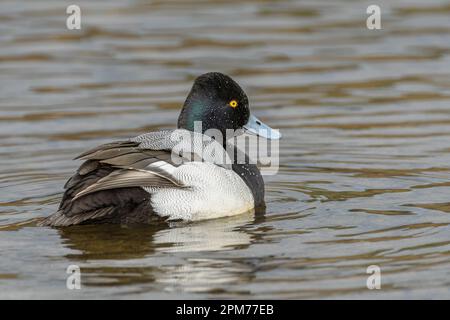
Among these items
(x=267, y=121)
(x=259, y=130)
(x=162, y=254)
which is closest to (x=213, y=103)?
(x=259, y=130)

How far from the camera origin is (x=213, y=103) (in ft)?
31.3

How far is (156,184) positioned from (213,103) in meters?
1.19

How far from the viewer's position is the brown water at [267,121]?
7512mm

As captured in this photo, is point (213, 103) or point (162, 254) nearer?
point (162, 254)

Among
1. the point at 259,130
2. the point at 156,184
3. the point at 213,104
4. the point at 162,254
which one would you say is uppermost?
the point at 213,104

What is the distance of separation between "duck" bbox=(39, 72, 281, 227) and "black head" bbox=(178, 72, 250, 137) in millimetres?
239

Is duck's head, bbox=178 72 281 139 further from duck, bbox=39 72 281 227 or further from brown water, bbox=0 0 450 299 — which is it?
brown water, bbox=0 0 450 299

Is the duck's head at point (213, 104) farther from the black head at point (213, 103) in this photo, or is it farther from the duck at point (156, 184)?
the duck at point (156, 184)

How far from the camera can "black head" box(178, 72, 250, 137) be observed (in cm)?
950

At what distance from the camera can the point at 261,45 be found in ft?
51.1

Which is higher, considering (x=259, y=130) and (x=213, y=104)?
(x=213, y=104)

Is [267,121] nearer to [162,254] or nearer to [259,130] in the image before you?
[259,130]

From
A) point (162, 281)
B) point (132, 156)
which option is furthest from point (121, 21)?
point (162, 281)

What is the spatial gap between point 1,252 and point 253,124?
2723 mm
